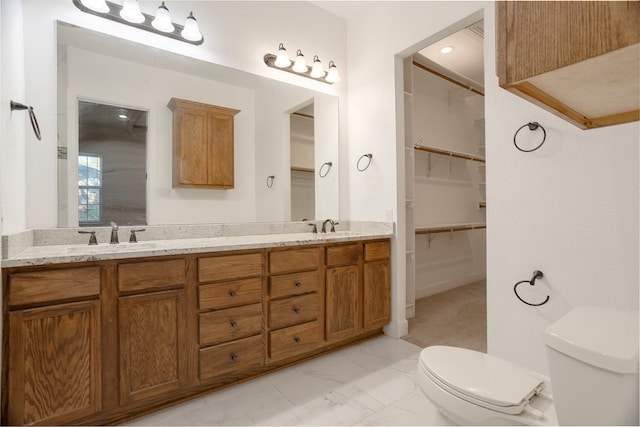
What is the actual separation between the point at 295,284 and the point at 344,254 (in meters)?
0.45

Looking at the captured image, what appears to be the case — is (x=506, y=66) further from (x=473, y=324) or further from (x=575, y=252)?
(x=473, y=324)

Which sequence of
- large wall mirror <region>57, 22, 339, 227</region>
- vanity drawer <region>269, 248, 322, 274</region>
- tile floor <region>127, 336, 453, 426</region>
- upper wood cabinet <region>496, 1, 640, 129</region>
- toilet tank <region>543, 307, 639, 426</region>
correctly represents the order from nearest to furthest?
1. upper wood cabinet <region>496, 1, 640, 129</region>
2. toilet tank <region>543, 307, 639, 426</region>
3. tile floor <region>127, 336, 453, 426</region>
4. large wall mirror <region>57, 22, 339, 227</region>
5. vanity drawer <region>269, 248, 322, 274</region>

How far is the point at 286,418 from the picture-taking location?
154cm

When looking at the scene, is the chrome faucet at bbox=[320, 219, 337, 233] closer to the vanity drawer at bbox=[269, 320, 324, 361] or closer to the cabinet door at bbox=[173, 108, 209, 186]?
the vanity drawer at bbox=[269, 320, 324, 361]

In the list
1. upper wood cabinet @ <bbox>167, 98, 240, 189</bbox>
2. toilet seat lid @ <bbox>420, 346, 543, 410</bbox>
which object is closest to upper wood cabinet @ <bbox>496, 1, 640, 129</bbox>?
toilet seat lid @ <bbox>420, 346, 543, 410</bbox>

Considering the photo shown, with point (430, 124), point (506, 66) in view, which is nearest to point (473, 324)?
point (430, 124)

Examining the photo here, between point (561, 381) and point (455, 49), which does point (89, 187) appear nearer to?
point (561, 381)

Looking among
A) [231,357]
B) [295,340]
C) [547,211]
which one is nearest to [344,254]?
[295,340]

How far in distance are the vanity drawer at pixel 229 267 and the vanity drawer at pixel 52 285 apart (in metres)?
0.47

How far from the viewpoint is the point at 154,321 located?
1.53 metres

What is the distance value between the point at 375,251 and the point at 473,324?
121 cm

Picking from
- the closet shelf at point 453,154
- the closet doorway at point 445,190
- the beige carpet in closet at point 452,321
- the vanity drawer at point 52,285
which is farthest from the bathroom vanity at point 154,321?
the closet shelf at point 453,154

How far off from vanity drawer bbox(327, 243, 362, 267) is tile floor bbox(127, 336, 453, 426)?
689mm

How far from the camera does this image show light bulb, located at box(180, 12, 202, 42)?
2.04m
